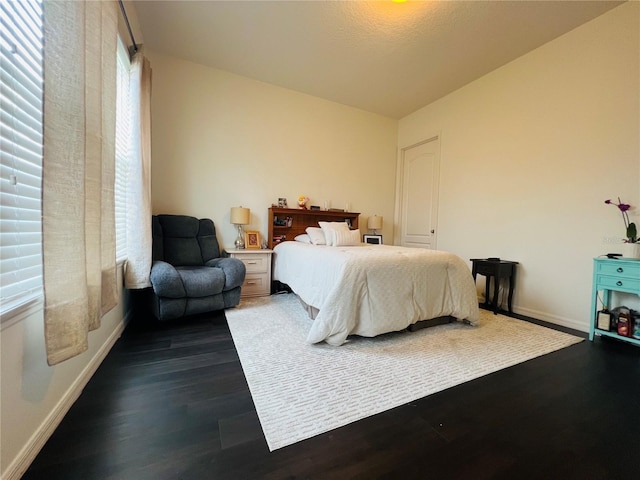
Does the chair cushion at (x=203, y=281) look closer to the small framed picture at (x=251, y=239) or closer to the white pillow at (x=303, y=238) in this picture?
the small framed picture at (x=251, y=239)

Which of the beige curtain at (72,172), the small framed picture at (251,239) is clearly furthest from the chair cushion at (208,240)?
the beige curtain at (72,172)

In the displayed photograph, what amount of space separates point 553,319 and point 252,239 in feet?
11.9

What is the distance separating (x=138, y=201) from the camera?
2.19 m

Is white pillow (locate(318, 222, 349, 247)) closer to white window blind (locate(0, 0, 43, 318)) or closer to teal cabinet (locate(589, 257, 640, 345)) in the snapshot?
teal cabinet (locate(589, 257, 640, 345))

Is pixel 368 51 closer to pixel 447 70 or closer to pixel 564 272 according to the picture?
pixel 447 70

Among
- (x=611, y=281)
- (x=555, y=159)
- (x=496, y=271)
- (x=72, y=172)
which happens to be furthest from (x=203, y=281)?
(x=555, y=159)

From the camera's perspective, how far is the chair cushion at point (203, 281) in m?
2.34

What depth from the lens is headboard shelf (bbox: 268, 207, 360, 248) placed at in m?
3.66

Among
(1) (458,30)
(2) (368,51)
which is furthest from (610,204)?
(2) (368,51)

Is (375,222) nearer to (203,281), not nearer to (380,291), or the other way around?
(380,291)

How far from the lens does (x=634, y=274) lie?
78.0 inches

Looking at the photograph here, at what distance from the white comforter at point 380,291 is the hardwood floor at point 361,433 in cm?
68

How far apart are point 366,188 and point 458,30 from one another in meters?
2.37

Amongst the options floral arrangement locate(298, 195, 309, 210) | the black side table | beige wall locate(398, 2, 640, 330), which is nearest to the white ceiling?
beige wall locate(398, 2, 640, 330)
